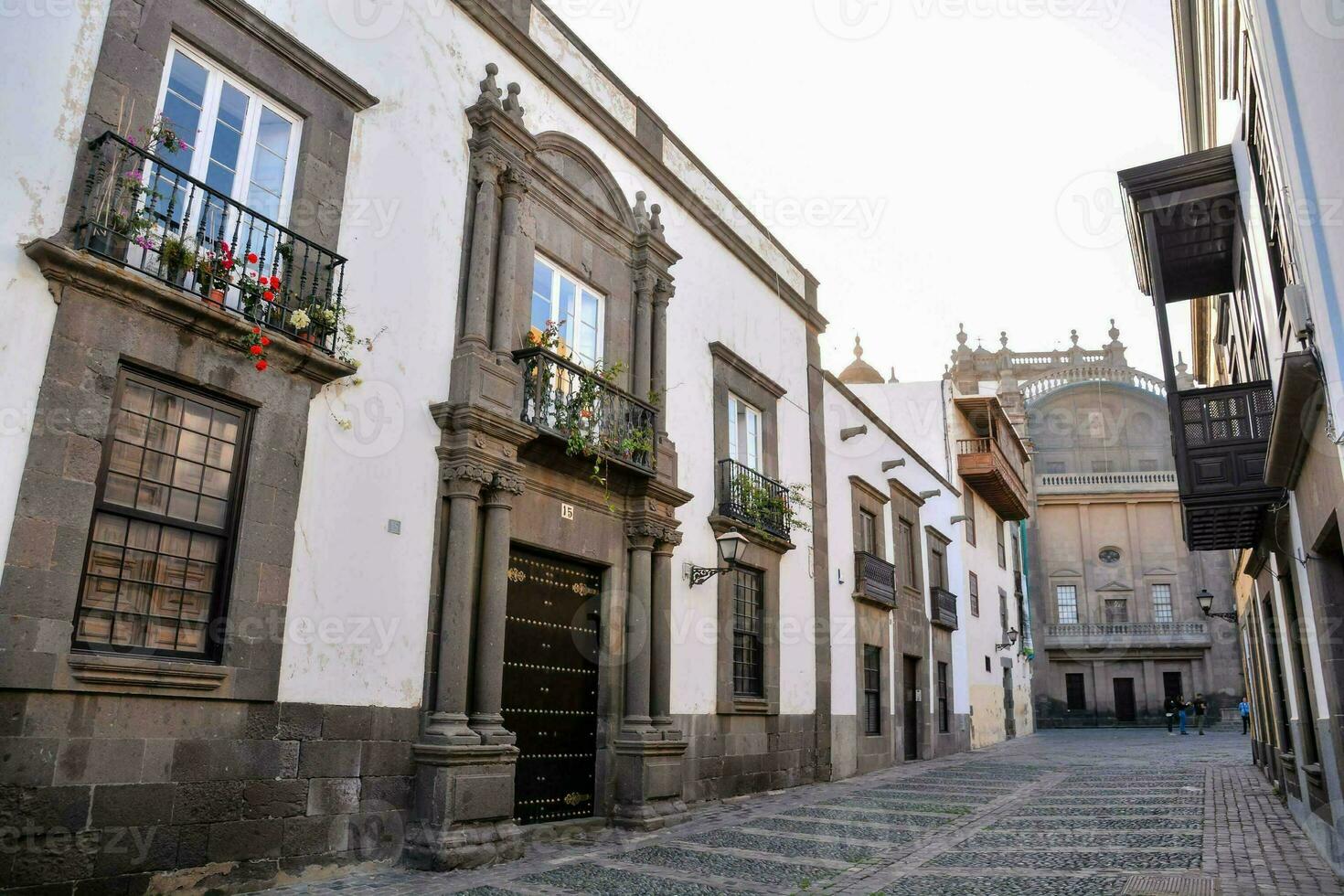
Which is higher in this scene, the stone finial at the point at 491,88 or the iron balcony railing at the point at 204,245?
the stone finial at the point at 491,88

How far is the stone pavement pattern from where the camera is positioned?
6730mm

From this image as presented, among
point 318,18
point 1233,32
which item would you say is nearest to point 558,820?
point 318,18

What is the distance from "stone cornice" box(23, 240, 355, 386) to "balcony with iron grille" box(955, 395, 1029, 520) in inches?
848

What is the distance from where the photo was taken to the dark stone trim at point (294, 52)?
707cm

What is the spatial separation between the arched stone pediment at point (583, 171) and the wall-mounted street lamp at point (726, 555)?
3.92 metres

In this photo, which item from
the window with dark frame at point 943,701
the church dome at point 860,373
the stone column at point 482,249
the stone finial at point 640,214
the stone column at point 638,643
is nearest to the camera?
the stone column at point 482,249

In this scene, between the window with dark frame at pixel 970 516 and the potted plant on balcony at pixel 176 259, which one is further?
the window with dark frame at pixel 970 516

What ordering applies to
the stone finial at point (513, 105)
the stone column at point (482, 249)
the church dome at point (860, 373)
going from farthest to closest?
the church dome at point (860, 373) < the stone finial at point (513, 105) < the stone column at point (482, 249)

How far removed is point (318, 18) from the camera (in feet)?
25.7

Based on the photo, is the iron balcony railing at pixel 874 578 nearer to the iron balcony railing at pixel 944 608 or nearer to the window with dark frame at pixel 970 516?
the iron balcony railing at pixel 944 608

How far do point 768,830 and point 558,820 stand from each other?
2.08 meters

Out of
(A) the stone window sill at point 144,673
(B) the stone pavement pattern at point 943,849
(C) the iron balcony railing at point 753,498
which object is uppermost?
(C) the iron balcony railing at point 753,498

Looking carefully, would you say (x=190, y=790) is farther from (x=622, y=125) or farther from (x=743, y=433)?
(x=743, y=433)

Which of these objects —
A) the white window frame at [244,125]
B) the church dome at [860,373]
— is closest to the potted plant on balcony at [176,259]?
the white window frame at [244,125]
